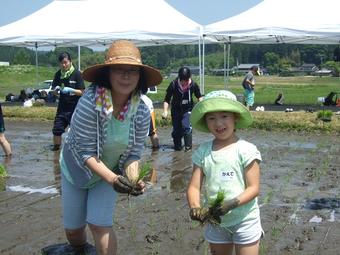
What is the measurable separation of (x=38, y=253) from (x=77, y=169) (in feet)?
3.21

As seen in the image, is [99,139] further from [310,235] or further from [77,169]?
[310,235]

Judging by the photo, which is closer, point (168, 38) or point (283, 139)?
point (283, 139)

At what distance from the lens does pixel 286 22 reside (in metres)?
17.1

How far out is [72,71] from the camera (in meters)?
9.54

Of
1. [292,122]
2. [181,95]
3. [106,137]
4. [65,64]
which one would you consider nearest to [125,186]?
[106,137]

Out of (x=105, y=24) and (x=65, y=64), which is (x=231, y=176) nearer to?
(x=65, y=64)

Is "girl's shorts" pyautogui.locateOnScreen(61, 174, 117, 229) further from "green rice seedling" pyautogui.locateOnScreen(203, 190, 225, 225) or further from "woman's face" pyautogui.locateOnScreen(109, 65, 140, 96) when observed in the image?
"green rice seedling" pyautogui.locateOnScreen(203, 190, 225, 225)

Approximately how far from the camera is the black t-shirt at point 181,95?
1012 centimetres

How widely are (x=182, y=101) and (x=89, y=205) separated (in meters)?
6.33

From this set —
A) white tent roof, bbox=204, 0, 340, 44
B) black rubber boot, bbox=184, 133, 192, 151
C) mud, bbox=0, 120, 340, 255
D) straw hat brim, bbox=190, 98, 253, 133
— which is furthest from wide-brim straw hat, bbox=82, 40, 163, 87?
white tent roof, bbox=204, 0, 340, 44

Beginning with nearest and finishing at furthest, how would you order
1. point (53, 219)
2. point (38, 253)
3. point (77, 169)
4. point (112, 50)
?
point (112, 50) → point (77, 169) → point (38, 253) → point (53, 219)

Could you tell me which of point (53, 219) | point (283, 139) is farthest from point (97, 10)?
point (53, 219)

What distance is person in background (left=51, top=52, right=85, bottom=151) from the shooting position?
940cm

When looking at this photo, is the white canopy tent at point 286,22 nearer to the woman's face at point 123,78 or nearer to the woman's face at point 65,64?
the woman's face at point 65,64
